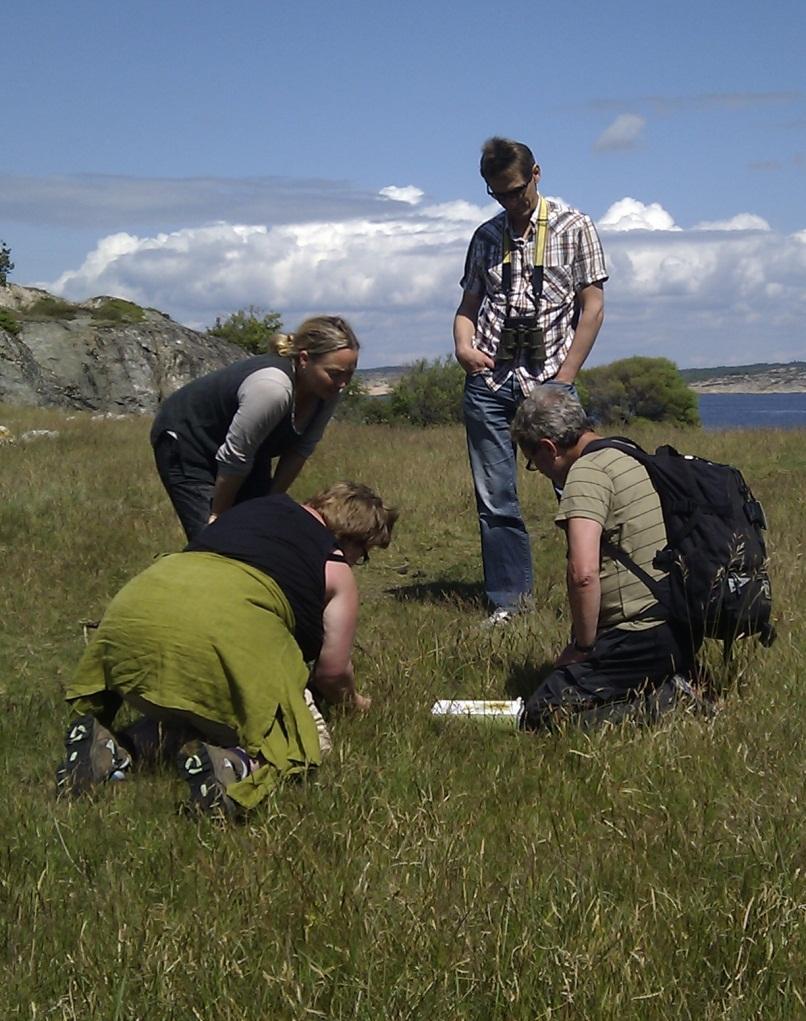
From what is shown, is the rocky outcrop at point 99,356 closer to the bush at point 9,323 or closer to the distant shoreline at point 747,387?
the bush at point 9,323

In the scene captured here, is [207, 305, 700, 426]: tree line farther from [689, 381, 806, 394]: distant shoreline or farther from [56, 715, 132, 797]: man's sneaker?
[689, 381, 806, 394]: distant shoreline

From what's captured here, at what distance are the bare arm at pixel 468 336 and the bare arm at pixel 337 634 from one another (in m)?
2.54

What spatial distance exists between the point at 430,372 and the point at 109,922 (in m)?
51.5

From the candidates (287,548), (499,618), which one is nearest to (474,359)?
(499,618)

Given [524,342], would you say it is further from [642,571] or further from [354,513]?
[354,513]

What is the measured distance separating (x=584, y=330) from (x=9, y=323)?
1002 inches

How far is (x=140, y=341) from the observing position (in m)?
32.5

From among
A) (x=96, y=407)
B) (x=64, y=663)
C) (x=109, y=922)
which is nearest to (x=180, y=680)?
(x=109, y=922)

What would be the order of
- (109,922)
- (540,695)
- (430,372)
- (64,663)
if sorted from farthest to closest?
(430,372) → (64,663) → (540,695) → (109,922)

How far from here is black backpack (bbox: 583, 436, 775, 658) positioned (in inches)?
181

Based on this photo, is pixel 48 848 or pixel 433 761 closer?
pixel 48 848

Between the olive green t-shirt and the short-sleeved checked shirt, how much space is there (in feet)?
6.53

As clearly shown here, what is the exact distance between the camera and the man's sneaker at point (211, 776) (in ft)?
12.3

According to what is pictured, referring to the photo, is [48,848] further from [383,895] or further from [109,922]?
[383,895]
